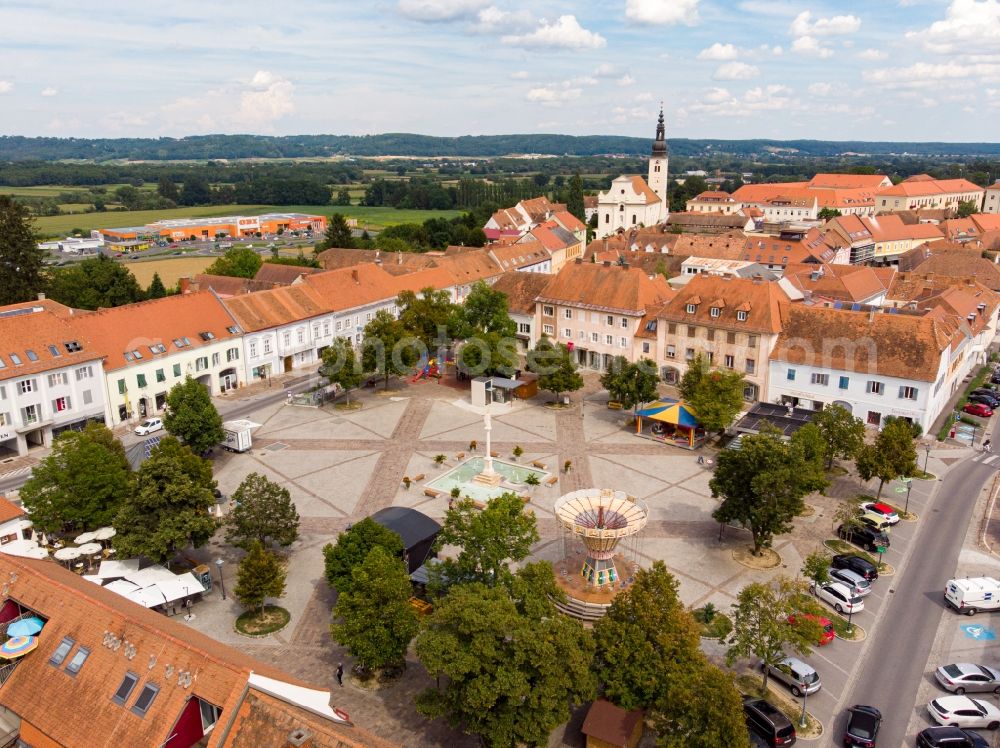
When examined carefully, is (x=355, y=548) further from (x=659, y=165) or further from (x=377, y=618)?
(x=659, y=165)

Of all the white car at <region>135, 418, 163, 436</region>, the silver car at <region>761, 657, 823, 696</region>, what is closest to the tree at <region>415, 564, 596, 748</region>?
the silver car at <region>761, 657, 823, 696</region>

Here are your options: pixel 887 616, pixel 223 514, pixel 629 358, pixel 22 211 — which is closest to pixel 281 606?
pixel 223 514

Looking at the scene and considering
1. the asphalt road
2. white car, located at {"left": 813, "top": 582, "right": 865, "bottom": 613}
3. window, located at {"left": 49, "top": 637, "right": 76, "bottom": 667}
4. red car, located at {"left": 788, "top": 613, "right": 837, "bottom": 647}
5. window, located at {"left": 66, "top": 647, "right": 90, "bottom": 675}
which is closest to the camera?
window, located at {"left": 66, "top": 647, "right": 90, "bottom": 675}

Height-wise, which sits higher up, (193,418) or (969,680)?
(193,418)

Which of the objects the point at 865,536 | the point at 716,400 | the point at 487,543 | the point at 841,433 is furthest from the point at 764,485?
the point at 716,400

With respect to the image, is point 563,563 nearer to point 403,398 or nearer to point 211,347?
point 403,398

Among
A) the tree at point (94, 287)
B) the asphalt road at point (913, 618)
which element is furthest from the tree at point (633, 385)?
the tree at point (94, 287)

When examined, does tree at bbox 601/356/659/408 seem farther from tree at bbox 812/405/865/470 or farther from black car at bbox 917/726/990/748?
black car at bbox 917/726/990/748

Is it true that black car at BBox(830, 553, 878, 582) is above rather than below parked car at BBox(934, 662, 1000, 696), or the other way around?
above
